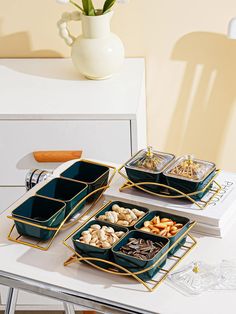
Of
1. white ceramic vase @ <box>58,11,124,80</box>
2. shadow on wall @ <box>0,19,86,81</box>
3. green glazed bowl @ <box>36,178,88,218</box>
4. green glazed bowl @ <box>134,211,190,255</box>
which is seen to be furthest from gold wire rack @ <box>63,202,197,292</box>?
shadow on wall @ <box>0,19,86,81</box>

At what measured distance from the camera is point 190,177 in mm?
1539

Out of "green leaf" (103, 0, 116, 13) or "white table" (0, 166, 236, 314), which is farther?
"green leaf" (103, 0, 116, 13)

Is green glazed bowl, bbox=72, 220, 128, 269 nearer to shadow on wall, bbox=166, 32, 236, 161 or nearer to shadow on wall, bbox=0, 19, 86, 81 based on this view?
shadow on wall, bbox=0, 19, 86, 81

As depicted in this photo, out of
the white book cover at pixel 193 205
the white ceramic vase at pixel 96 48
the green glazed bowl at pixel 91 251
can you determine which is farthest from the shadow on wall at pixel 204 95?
the green glazed bowl at pixel 91 251

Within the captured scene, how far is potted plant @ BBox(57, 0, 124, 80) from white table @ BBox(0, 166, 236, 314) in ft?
3.65

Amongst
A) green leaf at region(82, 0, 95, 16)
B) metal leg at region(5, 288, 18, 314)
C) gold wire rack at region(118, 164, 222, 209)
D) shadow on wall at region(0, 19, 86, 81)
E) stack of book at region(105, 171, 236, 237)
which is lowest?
metal leg at region(5, 288, 18, 314)

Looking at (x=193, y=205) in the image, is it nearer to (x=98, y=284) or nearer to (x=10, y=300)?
(x=98, y=284)

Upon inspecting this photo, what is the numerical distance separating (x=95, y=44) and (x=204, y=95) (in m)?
0.62

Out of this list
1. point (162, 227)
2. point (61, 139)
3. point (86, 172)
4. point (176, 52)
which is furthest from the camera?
point (176, 52)

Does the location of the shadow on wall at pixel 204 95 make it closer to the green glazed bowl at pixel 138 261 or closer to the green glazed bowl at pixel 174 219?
the green glazed bowl at pixel 174 219

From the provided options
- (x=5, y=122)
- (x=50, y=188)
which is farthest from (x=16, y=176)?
(x=50, y=188)

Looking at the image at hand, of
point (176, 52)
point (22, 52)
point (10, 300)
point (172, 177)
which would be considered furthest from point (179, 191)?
point (22, 52)

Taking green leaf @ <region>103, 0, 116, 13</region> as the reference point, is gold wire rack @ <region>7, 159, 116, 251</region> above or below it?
below

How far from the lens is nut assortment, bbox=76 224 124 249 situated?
1391 mm
